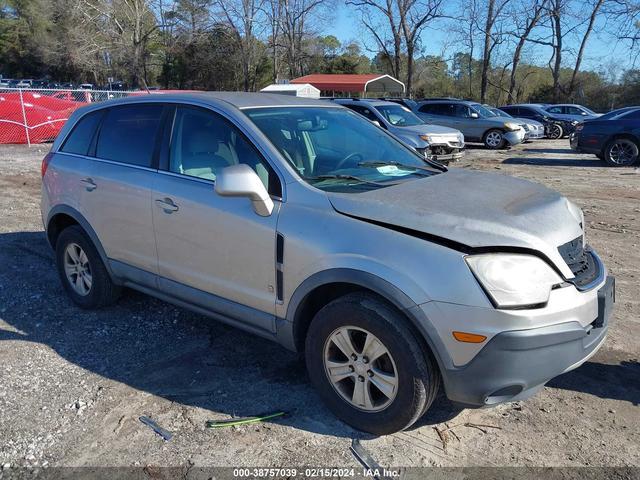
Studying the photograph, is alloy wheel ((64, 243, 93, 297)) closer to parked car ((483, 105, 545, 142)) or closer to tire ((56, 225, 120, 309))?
tire ((56, 225, 120, 309))

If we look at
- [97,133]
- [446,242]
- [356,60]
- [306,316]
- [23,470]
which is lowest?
[23,470]

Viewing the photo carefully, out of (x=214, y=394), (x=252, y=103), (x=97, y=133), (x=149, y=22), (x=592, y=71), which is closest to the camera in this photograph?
(x=214, y=394)

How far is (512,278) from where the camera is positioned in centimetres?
262

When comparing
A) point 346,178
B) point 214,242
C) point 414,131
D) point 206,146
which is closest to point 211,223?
point 214,242

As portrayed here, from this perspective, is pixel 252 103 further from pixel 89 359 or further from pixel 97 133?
pixel 89 359

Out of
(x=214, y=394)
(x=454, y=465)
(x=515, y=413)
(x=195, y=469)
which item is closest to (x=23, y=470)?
(x=195, y=469)

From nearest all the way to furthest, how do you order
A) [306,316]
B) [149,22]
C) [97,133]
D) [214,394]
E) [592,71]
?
[306,316] < [214,394] < [97,133] < [592,71] < [149,22]

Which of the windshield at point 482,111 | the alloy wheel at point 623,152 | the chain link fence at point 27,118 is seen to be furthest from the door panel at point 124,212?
the windshield at point 482,111

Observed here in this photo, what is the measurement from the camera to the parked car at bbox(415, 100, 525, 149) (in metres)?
19.6

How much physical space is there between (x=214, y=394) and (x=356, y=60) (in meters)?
61.5

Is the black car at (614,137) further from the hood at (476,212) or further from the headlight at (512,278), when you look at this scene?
the headlight at (512,278)

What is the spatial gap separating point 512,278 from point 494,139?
18371mm

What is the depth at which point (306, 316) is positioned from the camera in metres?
3.28

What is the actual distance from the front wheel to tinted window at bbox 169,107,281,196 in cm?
1750
